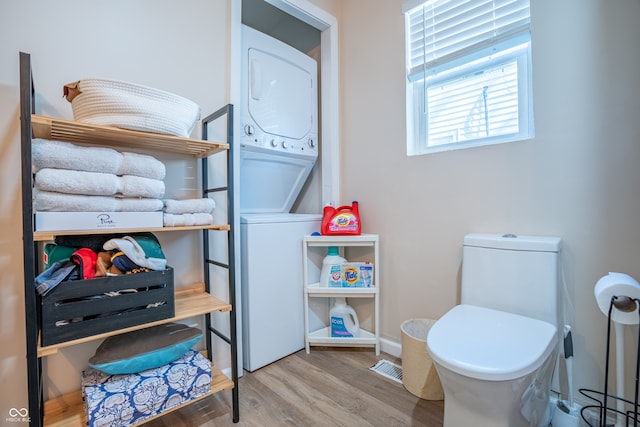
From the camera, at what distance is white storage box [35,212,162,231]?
93 centimetres

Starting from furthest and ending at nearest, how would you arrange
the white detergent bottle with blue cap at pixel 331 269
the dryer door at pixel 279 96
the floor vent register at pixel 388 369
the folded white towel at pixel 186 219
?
1. the white detergent bottle with blue cap at pixel 331 269
2. the dryer door at pixel 279 96
3. the floor vent register at pixel 388 369
4. the folded white towel at pixel 186 219

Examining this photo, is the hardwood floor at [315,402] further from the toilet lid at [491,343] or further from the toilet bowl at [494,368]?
the toilet lid at [491,343]

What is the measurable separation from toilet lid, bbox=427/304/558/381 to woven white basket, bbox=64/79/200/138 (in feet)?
4.16

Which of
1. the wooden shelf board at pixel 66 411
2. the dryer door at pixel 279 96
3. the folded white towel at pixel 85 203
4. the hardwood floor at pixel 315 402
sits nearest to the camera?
the folded white towel at pixel 85 203

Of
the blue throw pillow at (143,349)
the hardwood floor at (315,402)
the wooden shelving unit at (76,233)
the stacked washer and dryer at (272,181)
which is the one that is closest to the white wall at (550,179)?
the hardwood floor at (315,402)

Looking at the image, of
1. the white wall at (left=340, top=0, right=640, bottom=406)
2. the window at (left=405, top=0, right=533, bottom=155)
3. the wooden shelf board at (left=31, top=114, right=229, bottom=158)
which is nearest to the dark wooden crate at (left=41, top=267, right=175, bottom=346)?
the wooden shelf board at (left=31, top=114, right=229, bottom=158)

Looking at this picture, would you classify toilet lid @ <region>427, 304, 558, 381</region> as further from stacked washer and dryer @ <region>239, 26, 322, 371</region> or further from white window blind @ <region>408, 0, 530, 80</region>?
white window blind @ <region>408, 0, 530, 80</region>

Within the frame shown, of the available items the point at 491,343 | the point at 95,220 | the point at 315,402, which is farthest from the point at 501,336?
the point at 95,220

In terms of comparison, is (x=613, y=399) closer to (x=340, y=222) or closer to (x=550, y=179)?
(x=550, y=179)

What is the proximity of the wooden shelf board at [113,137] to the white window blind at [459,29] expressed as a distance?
127 cm

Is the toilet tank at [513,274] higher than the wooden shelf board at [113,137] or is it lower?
lower

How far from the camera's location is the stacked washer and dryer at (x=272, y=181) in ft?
5.59

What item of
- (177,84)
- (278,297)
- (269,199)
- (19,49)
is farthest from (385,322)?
(19,49)

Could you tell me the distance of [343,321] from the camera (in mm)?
1938
